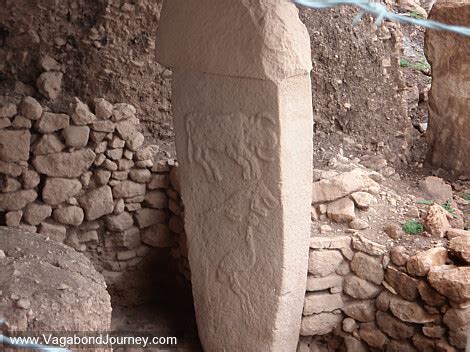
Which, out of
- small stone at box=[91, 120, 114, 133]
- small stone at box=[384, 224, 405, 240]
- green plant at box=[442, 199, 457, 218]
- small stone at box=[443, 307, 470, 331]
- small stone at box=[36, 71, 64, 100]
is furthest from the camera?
small stone at box=[36, 71, 64, 100]

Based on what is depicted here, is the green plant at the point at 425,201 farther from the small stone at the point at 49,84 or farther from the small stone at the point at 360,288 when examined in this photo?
the small stone at the point at 49,84

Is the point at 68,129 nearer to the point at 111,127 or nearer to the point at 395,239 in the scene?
the point at 111,127

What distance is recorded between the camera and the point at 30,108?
151 inches

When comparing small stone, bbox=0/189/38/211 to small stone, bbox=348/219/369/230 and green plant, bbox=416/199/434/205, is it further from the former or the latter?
green plant, bbox=416/199/434/205

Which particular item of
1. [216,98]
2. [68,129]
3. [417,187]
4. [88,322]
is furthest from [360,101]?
[88,322]

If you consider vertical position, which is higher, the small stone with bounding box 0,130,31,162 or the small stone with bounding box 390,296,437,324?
A: the small stone with bounding box 0,130,31,162

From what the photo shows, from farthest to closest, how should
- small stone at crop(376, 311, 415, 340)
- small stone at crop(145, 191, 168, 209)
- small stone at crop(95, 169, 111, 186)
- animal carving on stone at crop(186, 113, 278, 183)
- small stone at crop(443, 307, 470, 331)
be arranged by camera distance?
small stone at crop(145, 191, 168, 209) → small stone at crop(95, 169, 111, 186) → small stone at crop(376, 311, 415, 340) → small stone at crop(443, 307, 470, 331) → animal carving on stone at crop(186, 113, 278, 183)

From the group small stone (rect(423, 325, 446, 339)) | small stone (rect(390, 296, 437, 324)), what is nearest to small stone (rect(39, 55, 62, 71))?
small stone (rect(390, 296, 437, 324))

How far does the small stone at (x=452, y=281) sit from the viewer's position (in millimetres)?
3248

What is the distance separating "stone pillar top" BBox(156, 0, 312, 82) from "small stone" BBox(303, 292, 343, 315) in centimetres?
142

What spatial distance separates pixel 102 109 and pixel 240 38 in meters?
1.32

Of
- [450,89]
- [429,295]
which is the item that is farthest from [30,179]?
[450,89]

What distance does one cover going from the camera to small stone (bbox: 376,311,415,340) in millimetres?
3572

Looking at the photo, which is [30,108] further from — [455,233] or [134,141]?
[455,233]
